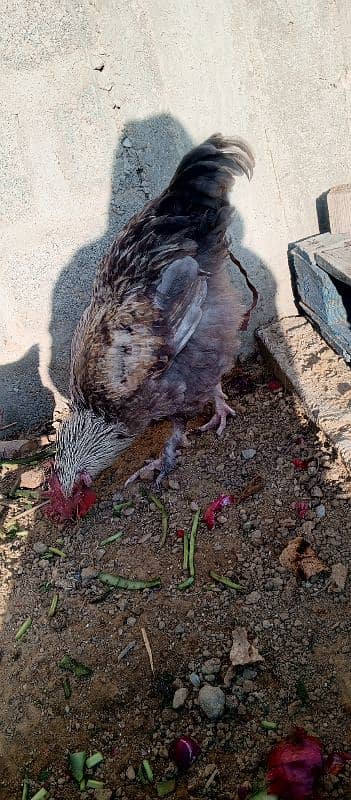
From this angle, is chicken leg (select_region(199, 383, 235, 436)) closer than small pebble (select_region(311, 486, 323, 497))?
No

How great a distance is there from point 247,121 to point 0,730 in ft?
11.2

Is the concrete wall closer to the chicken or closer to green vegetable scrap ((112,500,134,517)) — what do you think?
the chicken

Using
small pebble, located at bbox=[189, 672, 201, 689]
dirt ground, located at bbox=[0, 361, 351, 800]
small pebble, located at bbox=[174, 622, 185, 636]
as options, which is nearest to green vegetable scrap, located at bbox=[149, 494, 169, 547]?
dirt ground, located at bbox=[0, 361, 351, 800]

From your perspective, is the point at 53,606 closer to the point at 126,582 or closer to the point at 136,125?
the point at 126,582

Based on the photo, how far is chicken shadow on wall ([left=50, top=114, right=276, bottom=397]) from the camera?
334cm

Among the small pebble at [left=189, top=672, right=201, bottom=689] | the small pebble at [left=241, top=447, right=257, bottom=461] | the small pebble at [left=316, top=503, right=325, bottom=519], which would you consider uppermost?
the small pebble at [left=241, top=447, right=257, bottom=461]

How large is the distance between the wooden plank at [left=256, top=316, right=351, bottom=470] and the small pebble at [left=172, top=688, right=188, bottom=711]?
1258mm

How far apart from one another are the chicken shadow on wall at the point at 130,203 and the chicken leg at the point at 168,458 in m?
0.99

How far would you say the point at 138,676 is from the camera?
2.37 metres

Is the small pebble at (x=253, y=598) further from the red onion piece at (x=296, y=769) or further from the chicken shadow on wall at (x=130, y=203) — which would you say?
the chicken shadow on wall at (x=130, y=203)

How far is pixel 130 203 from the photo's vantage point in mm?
3529

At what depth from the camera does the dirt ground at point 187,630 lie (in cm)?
210

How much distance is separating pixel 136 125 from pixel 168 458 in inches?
74.4

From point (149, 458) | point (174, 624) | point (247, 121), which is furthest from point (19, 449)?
point (247, 121)
